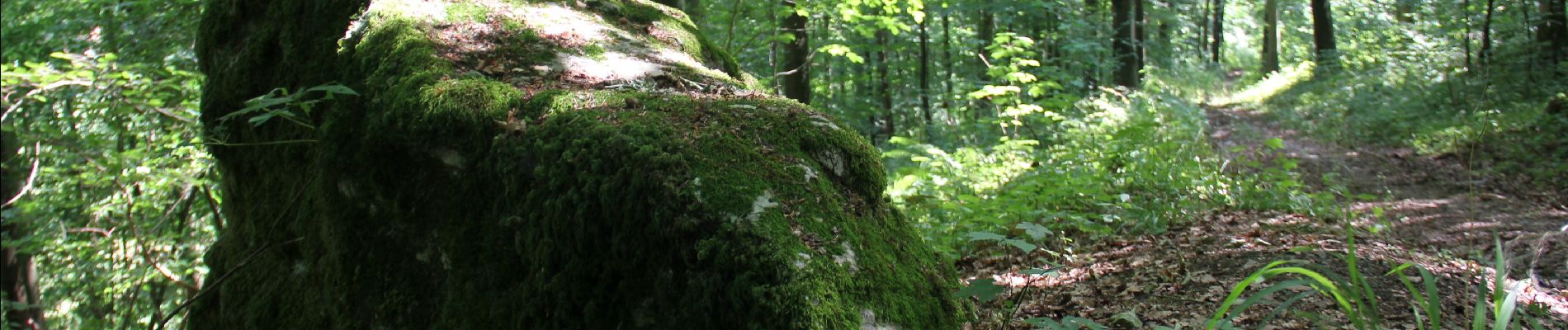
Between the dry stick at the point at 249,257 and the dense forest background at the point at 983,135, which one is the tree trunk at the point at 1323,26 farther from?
the dry stick at the point at 249,257

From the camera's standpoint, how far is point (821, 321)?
→ 5.37ft

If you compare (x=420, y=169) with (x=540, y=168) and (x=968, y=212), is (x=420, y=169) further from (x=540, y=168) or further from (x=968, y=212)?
(x=968, y=212)

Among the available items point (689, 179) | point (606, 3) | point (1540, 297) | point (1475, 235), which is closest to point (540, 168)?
point (689, 179)

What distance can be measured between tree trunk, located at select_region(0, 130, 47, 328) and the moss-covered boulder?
8.32 meters

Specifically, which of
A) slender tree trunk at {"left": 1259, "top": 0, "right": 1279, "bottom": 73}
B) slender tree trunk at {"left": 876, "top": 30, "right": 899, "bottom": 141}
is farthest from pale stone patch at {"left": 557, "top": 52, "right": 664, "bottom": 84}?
slender tree trunk at {"left": 1259, "top": 0, "right": 1279, "bottom": 73}

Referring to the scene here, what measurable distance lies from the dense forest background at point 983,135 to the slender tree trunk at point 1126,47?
5 centimetres

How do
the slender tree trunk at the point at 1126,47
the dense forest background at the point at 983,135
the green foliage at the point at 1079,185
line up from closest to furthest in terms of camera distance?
the green foliage at the point at 1079,185
the dense forest background at the point at 983,135
the slender tree trunk at the point at 1126,47

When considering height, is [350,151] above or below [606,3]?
below

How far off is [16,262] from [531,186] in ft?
37.6

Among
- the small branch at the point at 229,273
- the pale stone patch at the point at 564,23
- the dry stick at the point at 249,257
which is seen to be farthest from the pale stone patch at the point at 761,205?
the small branch at the point at 229,273

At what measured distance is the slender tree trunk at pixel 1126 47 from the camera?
41.5 ft

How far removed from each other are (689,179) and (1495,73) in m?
12.1

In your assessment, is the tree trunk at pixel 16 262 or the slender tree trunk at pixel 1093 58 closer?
the tree trunk at pixel 16 262

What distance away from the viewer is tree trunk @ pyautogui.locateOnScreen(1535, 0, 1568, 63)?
31.2ft
